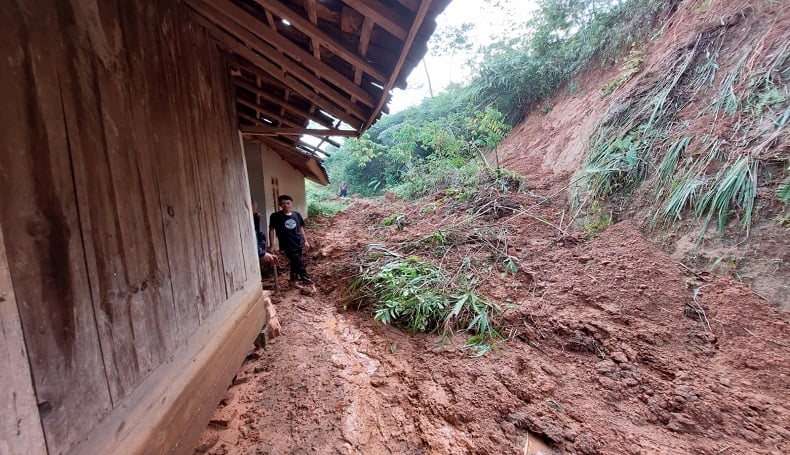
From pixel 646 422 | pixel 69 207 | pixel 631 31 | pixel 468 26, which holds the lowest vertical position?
pixel 646 422

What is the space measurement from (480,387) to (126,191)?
255 cm

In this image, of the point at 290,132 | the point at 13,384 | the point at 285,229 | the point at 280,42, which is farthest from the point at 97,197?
the point at 285,229

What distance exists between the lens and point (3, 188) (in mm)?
776

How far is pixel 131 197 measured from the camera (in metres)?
1.30

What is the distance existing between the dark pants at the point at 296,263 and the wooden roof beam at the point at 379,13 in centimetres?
363

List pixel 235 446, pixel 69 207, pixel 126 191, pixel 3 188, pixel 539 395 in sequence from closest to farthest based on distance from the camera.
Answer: pixel 3 188, pixel 69 207, pixel 126 191, pixel 235 446, pixel 539 395

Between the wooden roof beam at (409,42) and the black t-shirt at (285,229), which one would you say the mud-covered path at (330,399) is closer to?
the black t-shirt at (285,229)

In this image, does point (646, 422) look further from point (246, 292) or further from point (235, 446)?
point (246, 292)

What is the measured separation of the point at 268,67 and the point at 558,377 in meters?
3.54

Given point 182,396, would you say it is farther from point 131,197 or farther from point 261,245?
point 261,245

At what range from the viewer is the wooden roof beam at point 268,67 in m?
2.35

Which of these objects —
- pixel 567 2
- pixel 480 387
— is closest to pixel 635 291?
pixel 480 387

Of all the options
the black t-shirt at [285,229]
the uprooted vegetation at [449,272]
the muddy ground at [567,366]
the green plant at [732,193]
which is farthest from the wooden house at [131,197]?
the green plant at [732,193]

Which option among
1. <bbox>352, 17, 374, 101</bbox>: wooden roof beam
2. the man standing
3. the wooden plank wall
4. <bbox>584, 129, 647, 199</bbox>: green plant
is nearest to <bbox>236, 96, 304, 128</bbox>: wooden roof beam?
the man standing
